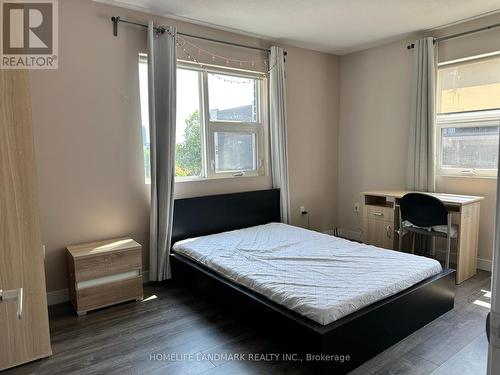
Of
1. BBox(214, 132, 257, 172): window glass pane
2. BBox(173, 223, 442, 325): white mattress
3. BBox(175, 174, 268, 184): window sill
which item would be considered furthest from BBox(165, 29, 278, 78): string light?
BBox(173, 223, 442, 325): white mattress

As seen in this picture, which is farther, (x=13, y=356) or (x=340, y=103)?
(x=340, y=103)

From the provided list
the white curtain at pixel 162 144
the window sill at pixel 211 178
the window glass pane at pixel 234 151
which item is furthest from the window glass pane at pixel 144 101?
the window glass pane at pixel 234 151

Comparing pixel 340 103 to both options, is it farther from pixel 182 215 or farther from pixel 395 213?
pixel 182 215

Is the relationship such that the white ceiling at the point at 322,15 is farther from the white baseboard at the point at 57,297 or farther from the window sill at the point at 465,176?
the white baseboard at the point at 57,297

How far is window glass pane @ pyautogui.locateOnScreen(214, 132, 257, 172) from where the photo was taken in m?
3.89

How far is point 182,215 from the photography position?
3.49m

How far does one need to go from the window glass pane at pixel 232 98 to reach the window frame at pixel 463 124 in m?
2.12

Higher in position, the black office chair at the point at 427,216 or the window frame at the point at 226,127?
the window frame at the point at 226,127

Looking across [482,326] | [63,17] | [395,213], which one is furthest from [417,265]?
[63,17]

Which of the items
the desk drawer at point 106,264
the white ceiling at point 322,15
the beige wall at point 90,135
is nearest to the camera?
the desk drawer at point 106,264

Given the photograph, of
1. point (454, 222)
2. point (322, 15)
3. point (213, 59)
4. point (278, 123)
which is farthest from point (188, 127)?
point (454, 222)

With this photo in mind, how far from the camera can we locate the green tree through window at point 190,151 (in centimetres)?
362

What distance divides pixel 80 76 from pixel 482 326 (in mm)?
3727

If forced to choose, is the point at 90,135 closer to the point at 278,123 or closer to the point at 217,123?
the point at 217,123
